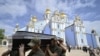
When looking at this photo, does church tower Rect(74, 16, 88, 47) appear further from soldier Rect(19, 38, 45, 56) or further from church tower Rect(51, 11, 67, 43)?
soldier Rect(19, 38, 45, 56)

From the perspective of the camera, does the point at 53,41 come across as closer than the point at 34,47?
No

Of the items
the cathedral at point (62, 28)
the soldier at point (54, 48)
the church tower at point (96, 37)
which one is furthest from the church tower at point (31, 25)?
the soldier at point (54, 48)

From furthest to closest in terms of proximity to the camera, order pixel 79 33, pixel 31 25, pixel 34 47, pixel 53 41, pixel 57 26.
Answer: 1. pixel 79 33
2. pixel 31 25
3. pixel 57 26
4. pixel 53 41
5. pixel 34 47

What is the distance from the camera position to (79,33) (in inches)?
2244

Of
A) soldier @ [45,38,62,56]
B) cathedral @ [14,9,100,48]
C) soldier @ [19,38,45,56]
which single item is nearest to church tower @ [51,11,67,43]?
cathedral @ [14,9,100,48]

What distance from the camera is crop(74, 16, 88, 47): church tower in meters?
55.4

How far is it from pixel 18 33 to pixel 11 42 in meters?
0.25

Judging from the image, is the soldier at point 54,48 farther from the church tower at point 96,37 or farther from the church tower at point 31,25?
the church tower at point 96,37

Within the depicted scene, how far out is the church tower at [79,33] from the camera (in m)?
55.4

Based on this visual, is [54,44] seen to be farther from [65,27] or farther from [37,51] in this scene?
[65,27]

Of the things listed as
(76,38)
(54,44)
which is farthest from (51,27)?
(54,44)

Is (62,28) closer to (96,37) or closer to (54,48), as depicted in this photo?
(96,37)

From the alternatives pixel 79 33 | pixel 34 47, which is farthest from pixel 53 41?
pixel 79 33

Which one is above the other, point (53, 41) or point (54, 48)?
point (53, 41)
